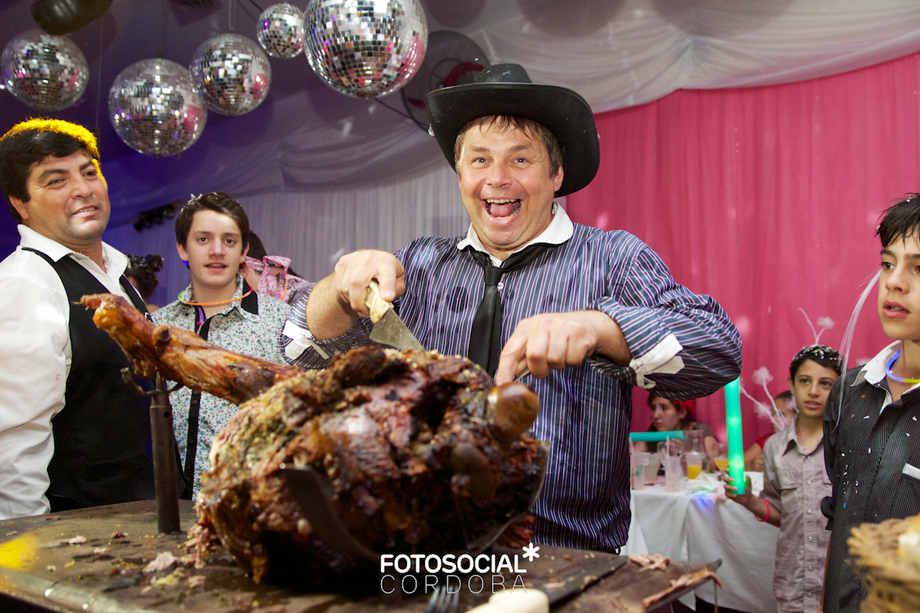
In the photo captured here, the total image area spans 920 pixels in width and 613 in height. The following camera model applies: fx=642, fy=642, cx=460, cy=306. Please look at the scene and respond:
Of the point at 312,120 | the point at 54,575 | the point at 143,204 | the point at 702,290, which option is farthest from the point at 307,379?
the point at 143,204

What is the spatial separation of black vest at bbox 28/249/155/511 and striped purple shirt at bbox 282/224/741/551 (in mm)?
938

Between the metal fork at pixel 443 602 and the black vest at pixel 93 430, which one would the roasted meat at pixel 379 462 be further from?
the black vest at pixel 93 430

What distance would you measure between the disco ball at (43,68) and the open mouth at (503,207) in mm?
3785

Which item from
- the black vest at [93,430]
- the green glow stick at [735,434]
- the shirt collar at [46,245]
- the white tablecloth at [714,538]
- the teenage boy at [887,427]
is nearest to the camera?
the teenage boy at [887,427]

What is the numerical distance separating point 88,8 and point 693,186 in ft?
15.2

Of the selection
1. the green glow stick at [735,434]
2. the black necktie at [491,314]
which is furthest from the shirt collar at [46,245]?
the green glow stick at [735,434]

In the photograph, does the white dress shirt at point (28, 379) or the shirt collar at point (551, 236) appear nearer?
the shirt collar at point (551, 236)

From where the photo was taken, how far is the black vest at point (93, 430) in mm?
2160

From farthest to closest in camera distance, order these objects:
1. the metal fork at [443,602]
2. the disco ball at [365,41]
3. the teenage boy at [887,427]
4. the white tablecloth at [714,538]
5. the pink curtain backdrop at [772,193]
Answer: the pink curtain backdrop at [772,193] → the white tablecloth at [714,538] → the disco ball at [365,41] → the teenage boy at [887,427] → the metal fork at [443,602]

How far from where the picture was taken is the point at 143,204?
919cm

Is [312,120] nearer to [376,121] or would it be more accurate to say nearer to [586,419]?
[376,121]

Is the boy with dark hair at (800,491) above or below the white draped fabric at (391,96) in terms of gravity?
below

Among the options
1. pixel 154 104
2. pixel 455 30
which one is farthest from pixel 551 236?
pixel 455 30

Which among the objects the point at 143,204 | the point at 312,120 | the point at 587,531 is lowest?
the point at 587,531
